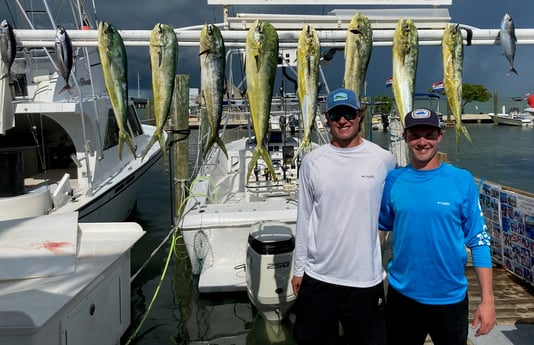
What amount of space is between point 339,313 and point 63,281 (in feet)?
5.49

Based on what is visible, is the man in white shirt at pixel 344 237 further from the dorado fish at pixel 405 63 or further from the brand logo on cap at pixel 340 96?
the dorado fish at pixel 405 63

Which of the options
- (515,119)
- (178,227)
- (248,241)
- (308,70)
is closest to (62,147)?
(178,227)

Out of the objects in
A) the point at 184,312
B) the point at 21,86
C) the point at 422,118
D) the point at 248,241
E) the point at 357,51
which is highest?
the point at 21,86

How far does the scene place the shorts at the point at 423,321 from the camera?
86.0 inches

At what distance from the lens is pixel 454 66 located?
3023 mm

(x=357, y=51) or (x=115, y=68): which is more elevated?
(x=357, y=51)

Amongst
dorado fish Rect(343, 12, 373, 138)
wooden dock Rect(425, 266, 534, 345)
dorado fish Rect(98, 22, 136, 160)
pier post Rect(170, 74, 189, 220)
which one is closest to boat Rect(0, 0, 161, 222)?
pier post Rect(170, 74, 189, 220)

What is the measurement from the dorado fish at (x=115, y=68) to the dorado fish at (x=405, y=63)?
183 cm

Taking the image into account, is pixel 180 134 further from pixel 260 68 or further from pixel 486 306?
pixel 486 306

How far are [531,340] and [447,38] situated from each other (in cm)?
256

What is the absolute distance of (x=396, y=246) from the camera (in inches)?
89.8

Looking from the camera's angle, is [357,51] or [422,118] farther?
[357,51]

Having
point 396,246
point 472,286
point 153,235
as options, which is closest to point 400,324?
point 396,246

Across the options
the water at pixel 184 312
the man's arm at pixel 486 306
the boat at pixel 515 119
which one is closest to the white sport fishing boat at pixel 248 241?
the water at pixel 184 312
